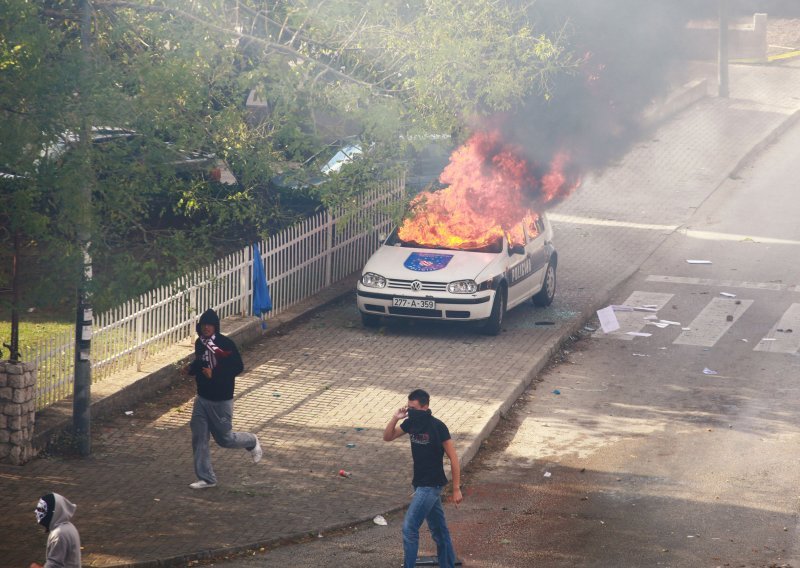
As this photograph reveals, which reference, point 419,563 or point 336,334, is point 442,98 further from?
point 419,563

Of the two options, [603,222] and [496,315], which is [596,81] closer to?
[496,315]

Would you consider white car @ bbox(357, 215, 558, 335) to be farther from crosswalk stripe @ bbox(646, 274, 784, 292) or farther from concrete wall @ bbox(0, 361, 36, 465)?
concrete wall @ bbox(0, 361, 36, 465)

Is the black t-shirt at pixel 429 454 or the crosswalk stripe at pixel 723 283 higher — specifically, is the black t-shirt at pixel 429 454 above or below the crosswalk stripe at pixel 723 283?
above

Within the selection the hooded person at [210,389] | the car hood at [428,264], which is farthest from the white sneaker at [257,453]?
the car hood at [428,264]

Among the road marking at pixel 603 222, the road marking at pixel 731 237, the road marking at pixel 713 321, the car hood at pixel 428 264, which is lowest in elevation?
the road marking at pixel 713 321

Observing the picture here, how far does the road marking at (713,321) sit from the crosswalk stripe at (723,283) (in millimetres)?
881

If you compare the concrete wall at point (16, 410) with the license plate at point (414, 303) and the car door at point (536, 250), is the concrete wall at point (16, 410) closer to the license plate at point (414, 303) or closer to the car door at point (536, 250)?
the license plate at point (414, 303)

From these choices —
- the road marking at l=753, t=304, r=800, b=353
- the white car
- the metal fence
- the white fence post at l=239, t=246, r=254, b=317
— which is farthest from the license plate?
the road marking at l=753, t=304, r=800, b=353

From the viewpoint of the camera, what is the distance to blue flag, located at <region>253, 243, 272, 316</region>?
16.1 m

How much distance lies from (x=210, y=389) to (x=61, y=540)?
3.48 meters

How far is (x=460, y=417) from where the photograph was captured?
1320cm

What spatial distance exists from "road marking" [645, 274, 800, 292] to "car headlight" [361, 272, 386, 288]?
5.52 meters

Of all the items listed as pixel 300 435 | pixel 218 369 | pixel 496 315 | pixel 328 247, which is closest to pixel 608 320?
pixel 496 315

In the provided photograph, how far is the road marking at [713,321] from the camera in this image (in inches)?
654
